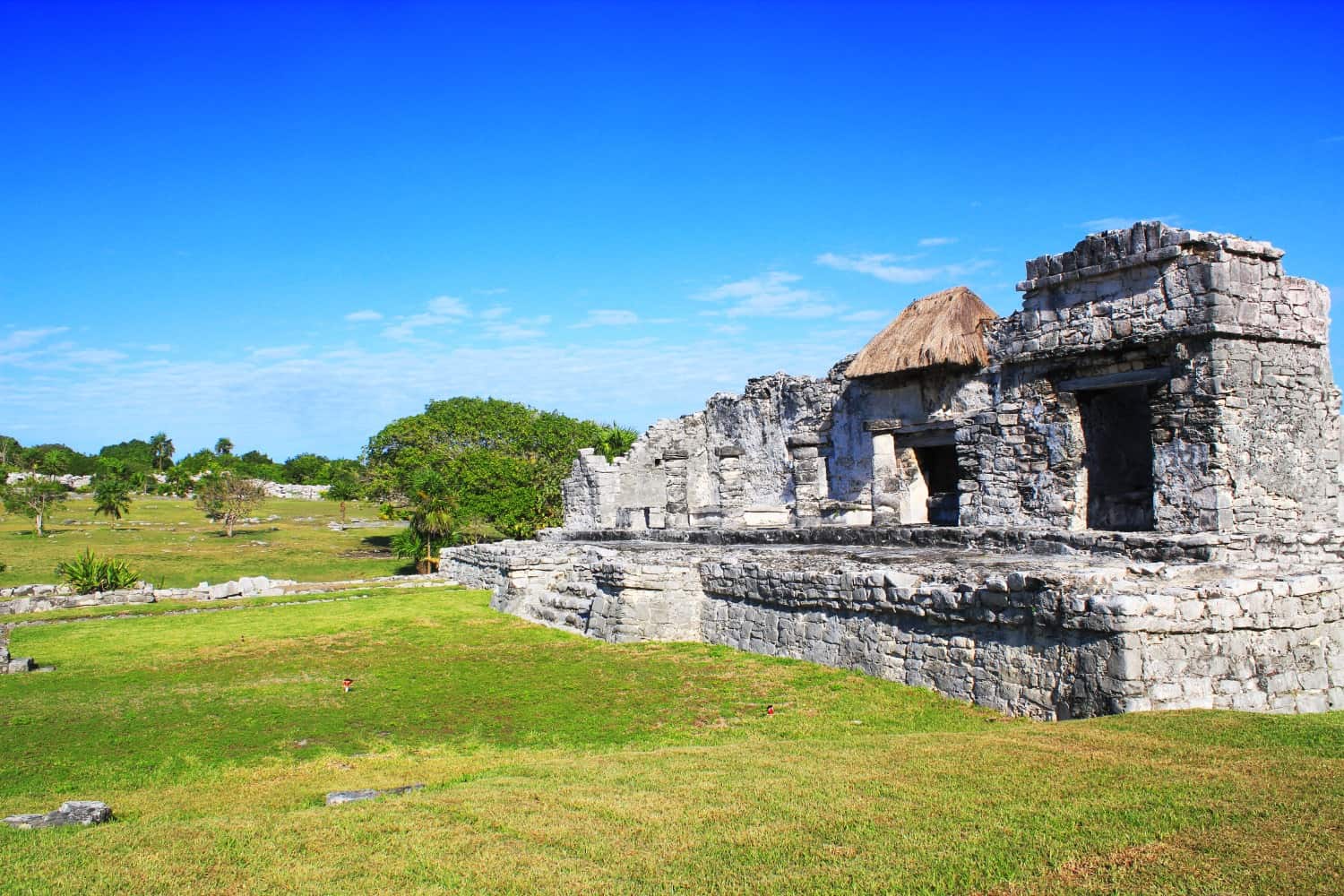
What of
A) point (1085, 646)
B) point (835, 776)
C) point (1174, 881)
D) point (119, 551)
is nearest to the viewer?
point (1174, 881)

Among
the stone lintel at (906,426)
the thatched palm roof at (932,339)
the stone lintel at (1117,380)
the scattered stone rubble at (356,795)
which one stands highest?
the thatched palm roof at (932,339)

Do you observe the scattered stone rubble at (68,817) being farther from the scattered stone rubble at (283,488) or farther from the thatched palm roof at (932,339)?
the scattered stone rubble at (283,488)

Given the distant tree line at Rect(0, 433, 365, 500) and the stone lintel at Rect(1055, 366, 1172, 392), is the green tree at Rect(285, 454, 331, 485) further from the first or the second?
the stone lintel at Rect(1055, 366, 1172, 392)

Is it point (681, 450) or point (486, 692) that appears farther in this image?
point (681, 450)

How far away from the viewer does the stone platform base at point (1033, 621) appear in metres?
6.20

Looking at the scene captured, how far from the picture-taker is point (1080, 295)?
38.6 ft

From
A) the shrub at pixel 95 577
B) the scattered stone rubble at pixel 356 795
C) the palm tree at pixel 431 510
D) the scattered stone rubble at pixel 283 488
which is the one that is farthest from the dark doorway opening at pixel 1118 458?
the scattered stone rubble at pixel 283 488

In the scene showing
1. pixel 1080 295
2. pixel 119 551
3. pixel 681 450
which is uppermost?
pixel 1080 295

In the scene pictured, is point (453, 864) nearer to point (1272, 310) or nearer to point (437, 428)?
point (1272, 310)

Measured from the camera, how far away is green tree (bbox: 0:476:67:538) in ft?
122

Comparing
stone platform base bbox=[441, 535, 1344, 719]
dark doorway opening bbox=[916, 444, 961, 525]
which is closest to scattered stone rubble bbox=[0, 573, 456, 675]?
dark doorway opening bbox=[916, 444, 961, 525]

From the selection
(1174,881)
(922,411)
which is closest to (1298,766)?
(1174,881)

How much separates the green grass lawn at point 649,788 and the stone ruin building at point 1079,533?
57cm

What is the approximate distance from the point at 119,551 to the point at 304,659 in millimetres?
24450
